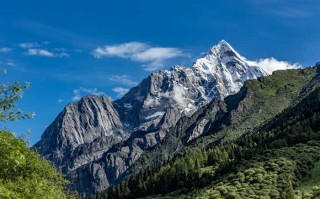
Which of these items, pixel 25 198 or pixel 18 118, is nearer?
pixel 18 118

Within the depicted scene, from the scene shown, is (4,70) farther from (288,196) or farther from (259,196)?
(259,196)

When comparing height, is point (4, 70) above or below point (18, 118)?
above

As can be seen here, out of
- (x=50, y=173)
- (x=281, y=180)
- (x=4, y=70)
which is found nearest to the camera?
(x=4, y=70)

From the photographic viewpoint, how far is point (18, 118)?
27.5 metres

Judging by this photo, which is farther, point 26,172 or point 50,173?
point 50,173

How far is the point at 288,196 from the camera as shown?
437ft

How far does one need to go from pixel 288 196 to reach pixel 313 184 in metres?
34.0

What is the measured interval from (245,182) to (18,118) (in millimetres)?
165155

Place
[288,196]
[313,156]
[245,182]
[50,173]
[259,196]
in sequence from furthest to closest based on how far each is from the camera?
[313,156] → [245,182] → [259,196] → [288,196] → [50,173]

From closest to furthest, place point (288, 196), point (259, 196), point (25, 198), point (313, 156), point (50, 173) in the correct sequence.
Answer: point (25, 198), point (50, 173), point (288, 196), point (259, 196), point (313, 156)

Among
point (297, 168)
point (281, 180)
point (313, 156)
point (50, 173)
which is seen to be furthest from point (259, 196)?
point (50, 173)

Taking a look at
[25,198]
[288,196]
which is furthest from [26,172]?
[288,196]

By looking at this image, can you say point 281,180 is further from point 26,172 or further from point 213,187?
point 26,172

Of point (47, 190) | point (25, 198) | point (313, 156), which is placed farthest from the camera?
point (313, 156)
